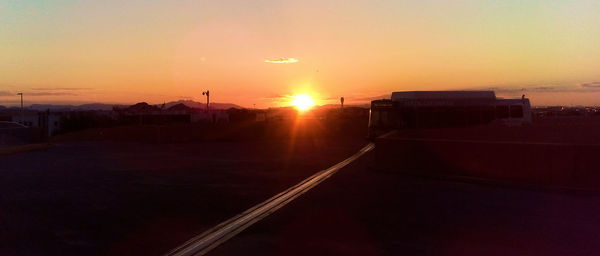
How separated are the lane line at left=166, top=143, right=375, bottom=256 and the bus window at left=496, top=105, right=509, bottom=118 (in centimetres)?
2567

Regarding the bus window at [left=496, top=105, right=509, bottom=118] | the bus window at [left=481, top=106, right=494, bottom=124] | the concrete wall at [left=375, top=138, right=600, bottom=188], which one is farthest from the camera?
the bus window at [left=496, top=105, right=509, bottom=118]

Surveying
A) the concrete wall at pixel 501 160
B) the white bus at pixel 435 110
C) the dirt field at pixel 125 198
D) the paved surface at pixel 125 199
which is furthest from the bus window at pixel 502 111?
the concrete wall at pixel 501 160

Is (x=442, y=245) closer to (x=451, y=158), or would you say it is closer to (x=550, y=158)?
(x=550, y=158)

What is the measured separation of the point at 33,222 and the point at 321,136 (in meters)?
38.9

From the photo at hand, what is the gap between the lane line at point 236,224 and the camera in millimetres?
8180

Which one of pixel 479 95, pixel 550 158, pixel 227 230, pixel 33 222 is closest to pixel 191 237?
pixel 227 230

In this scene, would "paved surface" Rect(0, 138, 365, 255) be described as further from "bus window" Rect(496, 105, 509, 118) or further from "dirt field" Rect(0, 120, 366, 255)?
"bus window" Rect(496, 105, 509, 118)

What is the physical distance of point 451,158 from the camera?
57.3ft

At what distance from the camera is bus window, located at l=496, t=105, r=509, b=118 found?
3888 centimetres

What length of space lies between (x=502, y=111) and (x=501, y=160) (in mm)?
24246

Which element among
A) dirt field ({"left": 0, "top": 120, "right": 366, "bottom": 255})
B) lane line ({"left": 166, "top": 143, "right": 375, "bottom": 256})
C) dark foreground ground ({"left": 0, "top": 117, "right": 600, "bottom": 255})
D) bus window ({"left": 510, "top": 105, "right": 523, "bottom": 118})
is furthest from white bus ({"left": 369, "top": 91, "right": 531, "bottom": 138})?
lane line ({"left": 166, "top": 143, "right": 375, "bottom": 256})

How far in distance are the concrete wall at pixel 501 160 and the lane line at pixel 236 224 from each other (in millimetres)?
3832

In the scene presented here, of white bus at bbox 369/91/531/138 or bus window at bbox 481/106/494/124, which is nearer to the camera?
white bus at bbox 369/91/531/138

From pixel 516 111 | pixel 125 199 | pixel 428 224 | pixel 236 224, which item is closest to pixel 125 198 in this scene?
pixel 125 199
